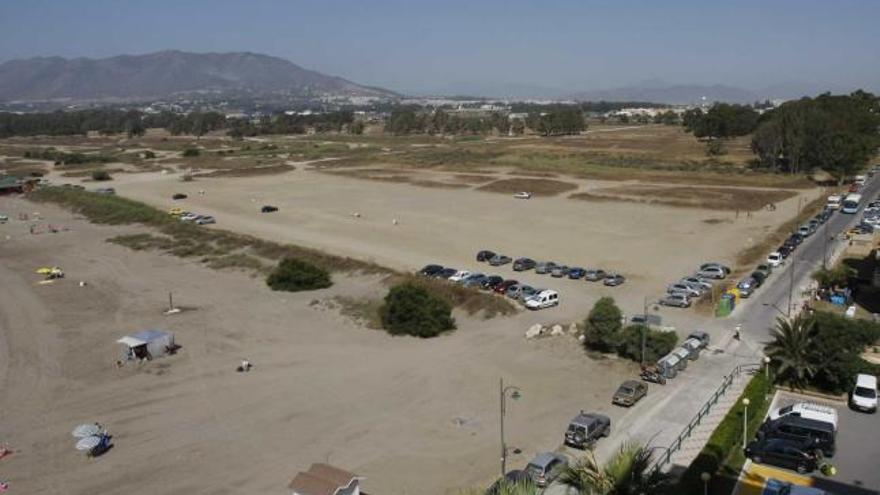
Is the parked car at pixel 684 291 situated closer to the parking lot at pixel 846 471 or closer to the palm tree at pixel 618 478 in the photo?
the parking lot at pixel 846 471

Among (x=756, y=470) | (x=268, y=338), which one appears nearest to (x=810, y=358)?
(x=756, y=470)

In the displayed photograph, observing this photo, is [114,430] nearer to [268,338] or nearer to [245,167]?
[268,338]

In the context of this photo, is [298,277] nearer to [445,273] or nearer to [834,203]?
[445,273]

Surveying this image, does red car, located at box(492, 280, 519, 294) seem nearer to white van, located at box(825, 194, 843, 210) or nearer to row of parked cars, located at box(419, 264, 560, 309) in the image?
row of parked cars, located at box(419, 264, 560, 309)

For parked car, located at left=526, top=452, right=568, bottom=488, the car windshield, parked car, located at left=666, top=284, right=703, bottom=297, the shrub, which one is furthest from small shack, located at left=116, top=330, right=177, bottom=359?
the shrub

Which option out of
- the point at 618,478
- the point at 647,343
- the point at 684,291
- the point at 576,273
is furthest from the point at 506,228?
the point at 618,478

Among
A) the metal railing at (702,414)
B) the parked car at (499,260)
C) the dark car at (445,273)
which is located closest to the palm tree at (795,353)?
the metal railing at (702,414)
